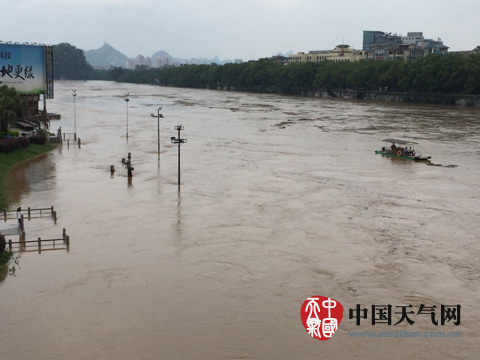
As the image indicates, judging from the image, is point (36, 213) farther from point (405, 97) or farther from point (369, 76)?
point (369, 76)

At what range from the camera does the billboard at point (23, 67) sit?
212 ft

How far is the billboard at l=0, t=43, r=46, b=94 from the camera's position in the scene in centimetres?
6456

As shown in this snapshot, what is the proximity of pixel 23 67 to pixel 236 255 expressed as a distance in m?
51.0

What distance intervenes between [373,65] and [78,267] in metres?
130

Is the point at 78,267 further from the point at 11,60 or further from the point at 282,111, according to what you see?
the point at 282,111

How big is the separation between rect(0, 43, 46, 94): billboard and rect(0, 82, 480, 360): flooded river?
17415 millimetres

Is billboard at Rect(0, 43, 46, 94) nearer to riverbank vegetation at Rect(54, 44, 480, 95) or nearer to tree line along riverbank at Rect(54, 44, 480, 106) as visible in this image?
riverbank vegetation at Rect(54, 44, 480, 95)

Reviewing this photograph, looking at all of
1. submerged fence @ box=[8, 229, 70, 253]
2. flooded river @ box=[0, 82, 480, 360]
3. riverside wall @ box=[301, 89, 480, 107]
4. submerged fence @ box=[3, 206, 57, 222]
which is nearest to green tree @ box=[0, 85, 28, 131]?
flooded river @ box=[0, 82, 480, 360]

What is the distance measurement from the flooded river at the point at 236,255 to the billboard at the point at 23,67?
1741 cm

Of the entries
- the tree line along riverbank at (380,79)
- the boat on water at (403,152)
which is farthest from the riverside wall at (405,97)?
the boat on water at (403,152)

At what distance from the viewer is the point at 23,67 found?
2598 inches

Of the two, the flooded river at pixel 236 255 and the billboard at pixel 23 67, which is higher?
the billboard at pixel 23 67

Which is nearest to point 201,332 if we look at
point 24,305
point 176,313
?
point 176,313

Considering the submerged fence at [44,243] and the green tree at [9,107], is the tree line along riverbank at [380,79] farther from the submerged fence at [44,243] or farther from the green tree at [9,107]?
the submerged fence at [44,243]
